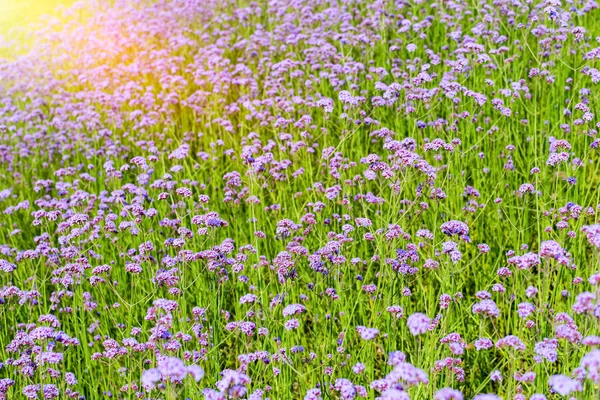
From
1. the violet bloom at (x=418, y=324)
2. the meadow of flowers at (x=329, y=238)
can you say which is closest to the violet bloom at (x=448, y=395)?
the meadow of flowers at (x=329, y=238)

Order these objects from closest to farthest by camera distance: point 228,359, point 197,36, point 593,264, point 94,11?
point 593,264 < point 228,359 < point 197,36 < point 94,11

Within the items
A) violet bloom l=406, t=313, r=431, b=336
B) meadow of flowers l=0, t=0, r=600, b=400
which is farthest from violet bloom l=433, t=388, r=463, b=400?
violet bloom l=406, t=313, r=431, b=336

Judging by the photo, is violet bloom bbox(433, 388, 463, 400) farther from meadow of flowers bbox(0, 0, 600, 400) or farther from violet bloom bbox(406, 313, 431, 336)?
violet bloom bbox(406, 313, 431, 336)

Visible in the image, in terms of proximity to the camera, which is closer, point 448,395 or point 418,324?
point 448,395

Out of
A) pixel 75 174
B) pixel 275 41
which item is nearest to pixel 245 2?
pixel 275 41

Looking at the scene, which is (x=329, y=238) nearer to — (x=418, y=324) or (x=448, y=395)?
(x=418, y=324)

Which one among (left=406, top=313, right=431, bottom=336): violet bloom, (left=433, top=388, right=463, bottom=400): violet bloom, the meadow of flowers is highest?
(left=433, top=388, right=463, bottom=400): violet bloom

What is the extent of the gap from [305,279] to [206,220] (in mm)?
952

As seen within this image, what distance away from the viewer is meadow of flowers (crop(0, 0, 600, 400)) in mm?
3285

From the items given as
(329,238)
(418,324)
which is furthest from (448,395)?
(329,238)

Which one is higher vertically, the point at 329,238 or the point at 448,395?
the point at 448,395

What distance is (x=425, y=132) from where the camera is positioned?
6.08 meters

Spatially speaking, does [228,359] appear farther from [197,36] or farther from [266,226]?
[197,36]

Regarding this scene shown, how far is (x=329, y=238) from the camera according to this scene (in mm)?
4258
